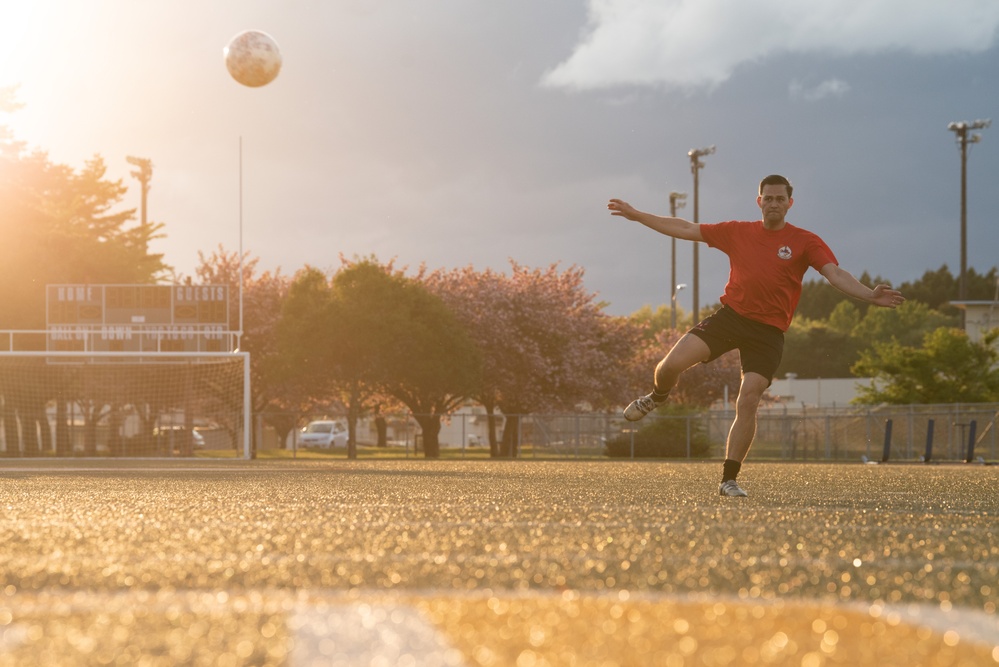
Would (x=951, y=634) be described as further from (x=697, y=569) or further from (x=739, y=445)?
(x=739, y=445)

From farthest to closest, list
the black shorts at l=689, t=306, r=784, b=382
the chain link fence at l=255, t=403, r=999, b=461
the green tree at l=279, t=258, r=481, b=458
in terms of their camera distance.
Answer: the green tree at l=279, t=258, r=481, b=458, the chain link fence at l=255, t=403, r=999, b=461, the black shorts at l=689, t=306, r=784, b=382

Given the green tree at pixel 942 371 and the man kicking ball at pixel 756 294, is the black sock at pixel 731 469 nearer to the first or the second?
the man kicking ball at pixel 756 294

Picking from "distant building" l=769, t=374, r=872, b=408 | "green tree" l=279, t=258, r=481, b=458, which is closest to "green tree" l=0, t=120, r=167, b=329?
"green tree" l=279, t=258, r=481, b=458

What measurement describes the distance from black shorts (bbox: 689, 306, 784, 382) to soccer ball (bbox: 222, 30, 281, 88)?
12735 millimetres

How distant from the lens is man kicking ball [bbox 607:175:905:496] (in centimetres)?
821

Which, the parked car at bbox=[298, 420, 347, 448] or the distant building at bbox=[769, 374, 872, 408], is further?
the distant building at bbox=[769, 374, 872, 408]

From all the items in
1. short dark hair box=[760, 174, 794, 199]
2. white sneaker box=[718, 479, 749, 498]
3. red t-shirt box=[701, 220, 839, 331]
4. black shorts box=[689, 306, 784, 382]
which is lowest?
white sneaker box=[718, 479, 749, 498]

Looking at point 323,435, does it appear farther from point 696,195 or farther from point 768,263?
point 768,263

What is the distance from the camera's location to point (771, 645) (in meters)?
2.50

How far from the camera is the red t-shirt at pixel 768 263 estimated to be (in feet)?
27.0

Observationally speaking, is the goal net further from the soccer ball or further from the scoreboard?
the soccer ball

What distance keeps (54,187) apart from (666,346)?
26.3 meters

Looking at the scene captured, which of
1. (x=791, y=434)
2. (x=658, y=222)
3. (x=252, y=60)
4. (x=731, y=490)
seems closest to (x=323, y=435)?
(x=791, y=434)

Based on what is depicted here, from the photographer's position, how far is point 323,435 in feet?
177
